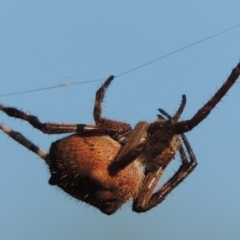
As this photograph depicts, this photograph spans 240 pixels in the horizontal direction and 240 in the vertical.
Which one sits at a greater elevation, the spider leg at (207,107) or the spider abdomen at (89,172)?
the spider leg at (207,107)

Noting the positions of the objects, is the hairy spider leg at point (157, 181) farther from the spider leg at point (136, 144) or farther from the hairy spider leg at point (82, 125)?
the hairy spider leg at point (82, 125)

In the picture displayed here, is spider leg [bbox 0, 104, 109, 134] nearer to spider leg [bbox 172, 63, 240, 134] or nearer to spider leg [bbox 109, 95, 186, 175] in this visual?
spider leg [bbox 109, 95, 186, 175]

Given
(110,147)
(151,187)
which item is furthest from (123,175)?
(151,187)

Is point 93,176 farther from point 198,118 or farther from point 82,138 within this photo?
point 198,118

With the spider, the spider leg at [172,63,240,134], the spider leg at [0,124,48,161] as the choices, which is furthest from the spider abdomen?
the spider leg at [172,63,240,134]

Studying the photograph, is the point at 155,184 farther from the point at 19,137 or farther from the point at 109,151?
the point at 19,137

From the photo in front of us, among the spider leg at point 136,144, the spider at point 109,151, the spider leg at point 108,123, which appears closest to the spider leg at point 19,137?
the spider at point 109,151
